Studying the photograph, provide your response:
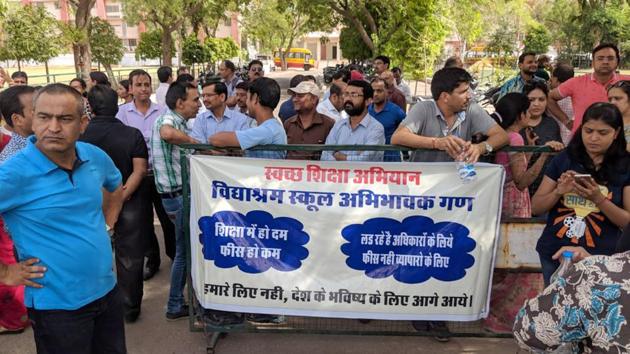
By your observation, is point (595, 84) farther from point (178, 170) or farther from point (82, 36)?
point (82, 36)

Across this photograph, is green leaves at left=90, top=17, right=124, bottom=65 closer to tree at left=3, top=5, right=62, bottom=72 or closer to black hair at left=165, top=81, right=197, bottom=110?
tree at left=3, top=5, right=62, bottom=72

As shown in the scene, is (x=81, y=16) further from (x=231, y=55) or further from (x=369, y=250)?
(x=231, y=55)

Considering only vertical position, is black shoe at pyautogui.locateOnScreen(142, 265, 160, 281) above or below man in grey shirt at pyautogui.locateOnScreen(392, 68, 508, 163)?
below

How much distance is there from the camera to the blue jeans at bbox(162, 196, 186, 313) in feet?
12.5

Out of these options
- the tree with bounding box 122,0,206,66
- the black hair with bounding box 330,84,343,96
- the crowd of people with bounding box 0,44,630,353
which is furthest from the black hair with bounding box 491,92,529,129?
the tree with bounding box 122,0,206,66

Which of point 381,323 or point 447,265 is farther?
point 381,323

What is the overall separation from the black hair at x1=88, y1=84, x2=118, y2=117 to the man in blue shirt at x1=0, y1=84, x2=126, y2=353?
145 centimetres

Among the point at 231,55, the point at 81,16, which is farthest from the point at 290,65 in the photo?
the point at 81,16

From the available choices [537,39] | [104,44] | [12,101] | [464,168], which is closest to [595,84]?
[464,168]

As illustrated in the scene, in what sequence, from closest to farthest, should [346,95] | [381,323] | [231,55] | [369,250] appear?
[369,250]
[381,323]
[346,95]
[231,55]

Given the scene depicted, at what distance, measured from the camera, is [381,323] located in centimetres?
364

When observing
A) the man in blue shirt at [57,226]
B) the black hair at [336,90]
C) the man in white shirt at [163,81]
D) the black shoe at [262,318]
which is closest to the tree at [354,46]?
the man in white shirt at [163,81]

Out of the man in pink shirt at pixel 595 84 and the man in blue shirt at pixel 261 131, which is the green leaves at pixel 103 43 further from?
the man in pink shirt at pixel 595 84

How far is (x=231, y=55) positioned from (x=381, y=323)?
39.6 m
